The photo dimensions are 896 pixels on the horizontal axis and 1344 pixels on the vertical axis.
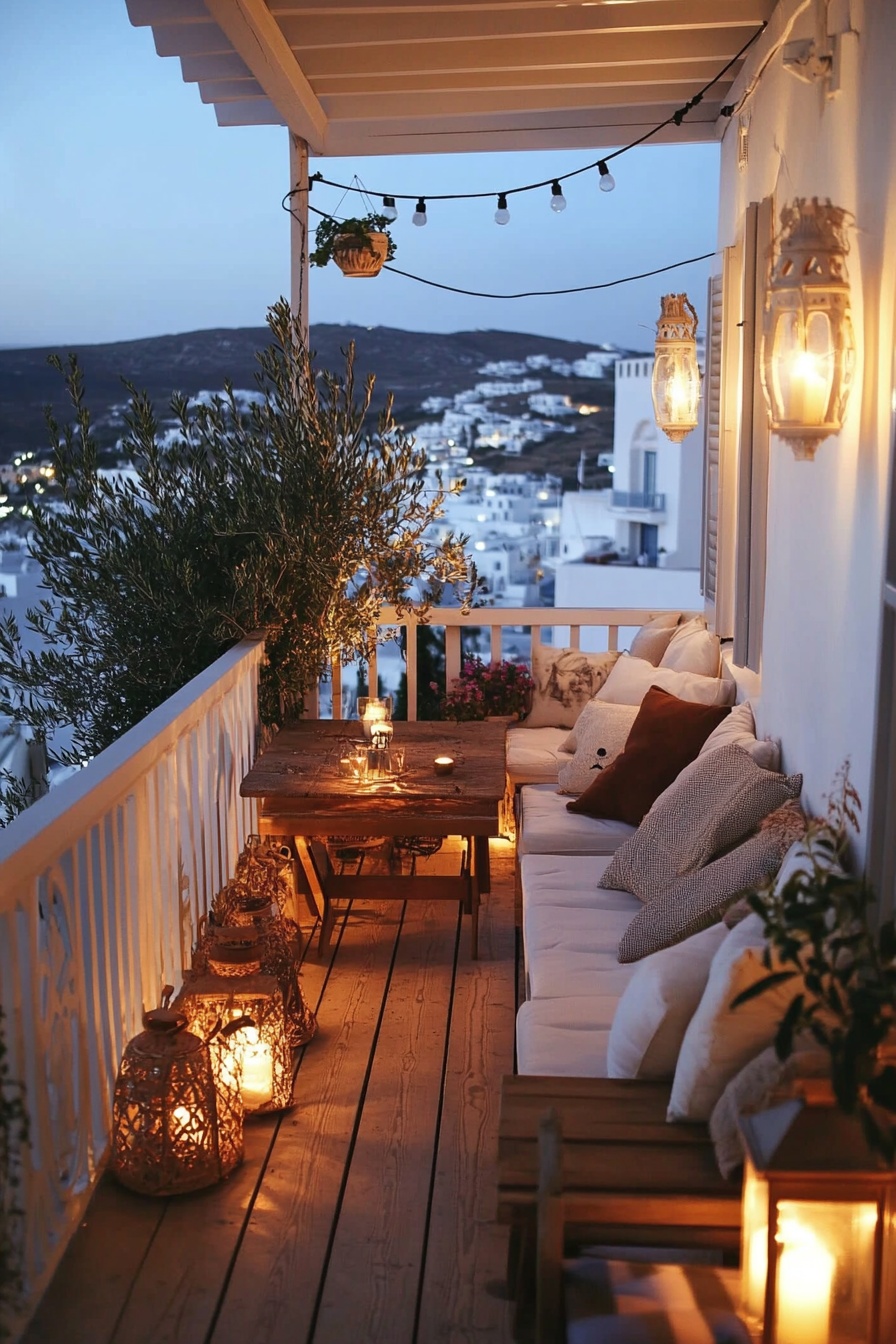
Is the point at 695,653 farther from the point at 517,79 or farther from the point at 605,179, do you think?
the point at 517,79

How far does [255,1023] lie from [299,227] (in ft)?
12.4

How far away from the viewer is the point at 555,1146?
1.92m

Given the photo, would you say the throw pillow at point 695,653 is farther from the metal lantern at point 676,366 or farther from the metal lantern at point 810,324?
the metal lantern at point 810,324

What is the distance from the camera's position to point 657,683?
5207 mm

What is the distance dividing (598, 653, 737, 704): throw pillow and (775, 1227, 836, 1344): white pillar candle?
292 cm

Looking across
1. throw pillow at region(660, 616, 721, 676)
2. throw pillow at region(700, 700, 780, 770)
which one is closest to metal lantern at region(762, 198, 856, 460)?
throw pillow at region(700, 700, 780, 770)

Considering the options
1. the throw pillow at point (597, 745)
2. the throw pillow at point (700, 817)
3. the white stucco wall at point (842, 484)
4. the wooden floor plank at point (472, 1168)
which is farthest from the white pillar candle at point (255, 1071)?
the throw pillow at point (597, 745)

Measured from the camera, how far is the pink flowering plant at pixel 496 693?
5938 mm

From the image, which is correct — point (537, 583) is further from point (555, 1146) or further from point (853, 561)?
point (555, 1146)

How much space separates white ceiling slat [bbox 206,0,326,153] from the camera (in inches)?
163

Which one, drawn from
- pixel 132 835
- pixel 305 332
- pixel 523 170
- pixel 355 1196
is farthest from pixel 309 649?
pixel 523 170

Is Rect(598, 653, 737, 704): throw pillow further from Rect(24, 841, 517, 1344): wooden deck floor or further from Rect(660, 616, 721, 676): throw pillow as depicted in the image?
Rect(24, 841, 517, 1344): wooden deck floor

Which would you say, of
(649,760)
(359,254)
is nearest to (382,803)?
(649,760)

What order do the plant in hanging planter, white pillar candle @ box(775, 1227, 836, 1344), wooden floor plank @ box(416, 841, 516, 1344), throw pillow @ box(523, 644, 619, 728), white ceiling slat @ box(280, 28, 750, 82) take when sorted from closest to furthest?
the plant in hanging planter < white pillar candle @ box(775, 1227, 836, 1344) < wooden floor plank @ box(416, 841, 516, 1344) < white ceiling slat @ box(280, 28, 750, 82) < throw pillow @ box(523, 644, 619, 728)
